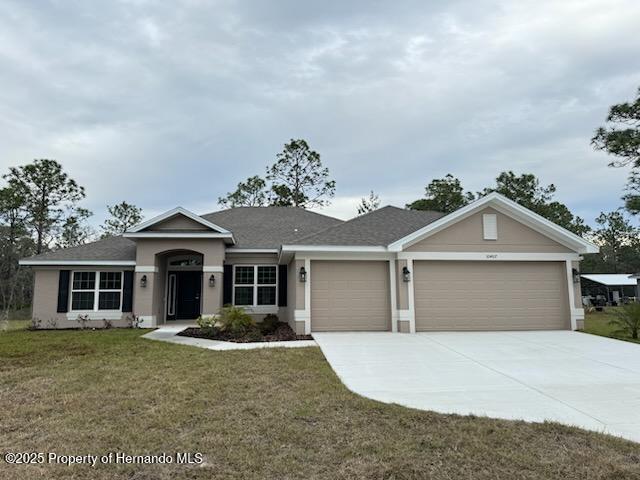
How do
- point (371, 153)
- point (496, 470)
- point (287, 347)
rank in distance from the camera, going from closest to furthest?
point (496, 470) → point (287, 347) → point (371, 153)

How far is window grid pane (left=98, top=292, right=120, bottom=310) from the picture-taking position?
15.4 metres

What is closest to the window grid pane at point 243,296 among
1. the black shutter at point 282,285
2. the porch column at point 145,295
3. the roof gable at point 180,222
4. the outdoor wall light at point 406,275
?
the black shutter at point 282,285

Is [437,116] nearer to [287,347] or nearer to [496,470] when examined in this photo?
[287,347]

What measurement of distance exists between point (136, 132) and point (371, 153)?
35.8 ft

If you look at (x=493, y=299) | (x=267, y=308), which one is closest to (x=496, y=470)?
(x=493, y=299)

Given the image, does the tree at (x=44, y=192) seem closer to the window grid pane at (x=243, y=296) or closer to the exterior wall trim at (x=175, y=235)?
the exterior wall trim at (x=175, y=235)

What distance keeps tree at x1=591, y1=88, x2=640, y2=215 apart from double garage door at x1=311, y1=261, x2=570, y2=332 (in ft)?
47.0

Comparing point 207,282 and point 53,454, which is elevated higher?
point 207,282

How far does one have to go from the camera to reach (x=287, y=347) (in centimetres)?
955

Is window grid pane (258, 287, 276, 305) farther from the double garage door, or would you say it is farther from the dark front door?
the double garage door

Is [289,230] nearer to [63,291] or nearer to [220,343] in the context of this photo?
[220,343]

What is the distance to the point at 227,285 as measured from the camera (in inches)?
629

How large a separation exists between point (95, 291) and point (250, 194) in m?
20.4

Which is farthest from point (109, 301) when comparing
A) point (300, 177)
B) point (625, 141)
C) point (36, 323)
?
point (625, 141)
